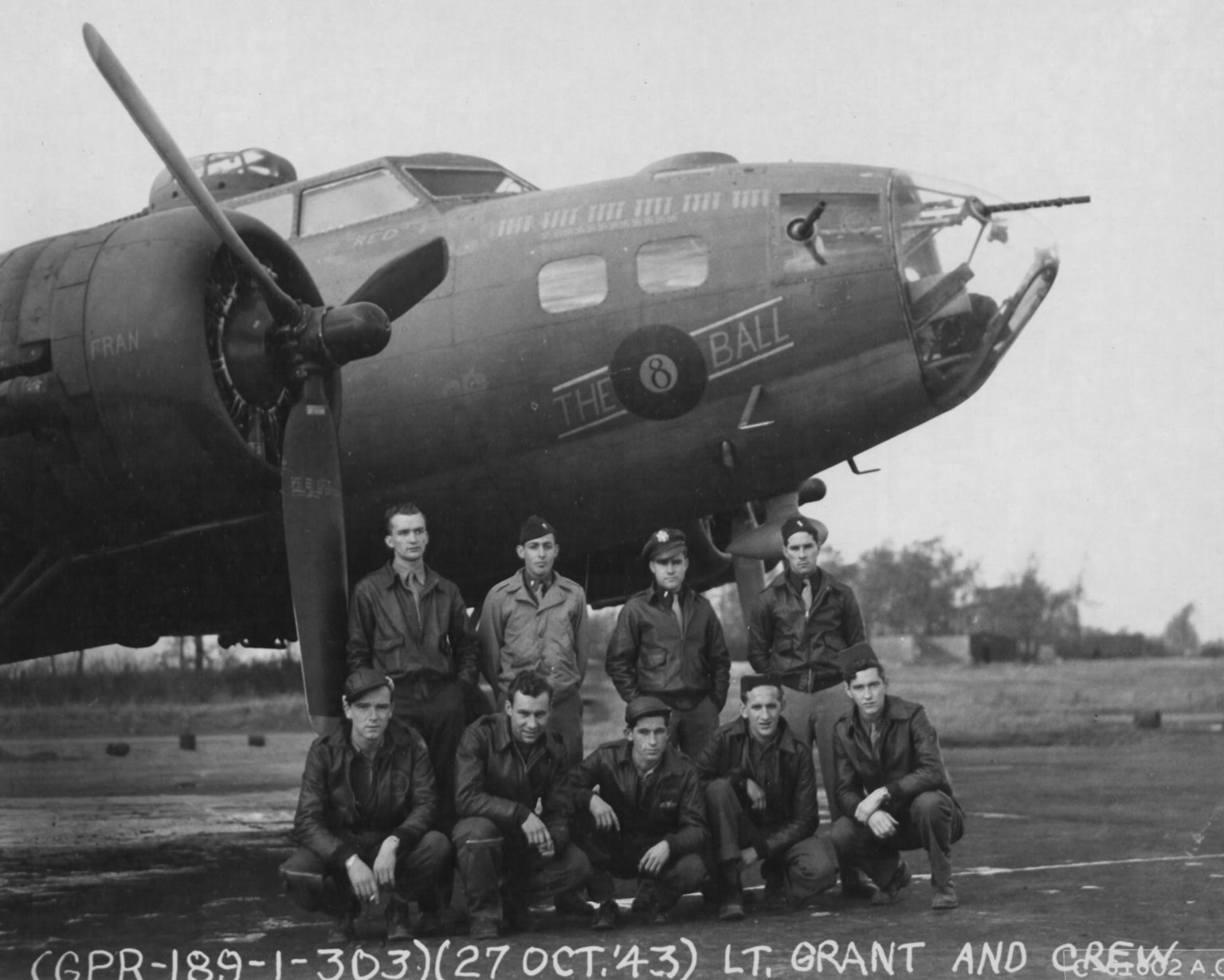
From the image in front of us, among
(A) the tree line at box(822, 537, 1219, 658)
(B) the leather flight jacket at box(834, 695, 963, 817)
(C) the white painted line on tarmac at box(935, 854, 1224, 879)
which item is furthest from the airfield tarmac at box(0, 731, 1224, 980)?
(A) the tree line at box(822, 537, 1219, 658)

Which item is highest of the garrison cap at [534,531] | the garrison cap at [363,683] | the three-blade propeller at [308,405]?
the three-blade propeller at [308,405]

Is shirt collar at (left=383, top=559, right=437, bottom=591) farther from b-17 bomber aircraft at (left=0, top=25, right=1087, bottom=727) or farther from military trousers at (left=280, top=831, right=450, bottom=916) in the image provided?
military trousers at (left=280, top=831, right=450, bottom=916)

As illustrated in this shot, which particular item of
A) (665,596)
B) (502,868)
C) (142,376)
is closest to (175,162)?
(142,376)

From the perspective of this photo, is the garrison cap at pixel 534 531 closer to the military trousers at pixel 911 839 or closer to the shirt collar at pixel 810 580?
the shirt collar at pixel 810 580

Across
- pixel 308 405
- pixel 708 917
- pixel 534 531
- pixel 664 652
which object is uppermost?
pixel 308 405

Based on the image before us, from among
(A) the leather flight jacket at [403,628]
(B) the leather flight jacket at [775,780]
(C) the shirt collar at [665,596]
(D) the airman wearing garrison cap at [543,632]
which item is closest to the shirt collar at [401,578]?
(A) the leather flight jacket at [403,628]

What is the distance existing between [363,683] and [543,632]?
1.26 m

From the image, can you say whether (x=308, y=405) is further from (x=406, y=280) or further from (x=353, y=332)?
(x=406, y=280)

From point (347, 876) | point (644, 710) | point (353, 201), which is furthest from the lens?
point (353, 201)

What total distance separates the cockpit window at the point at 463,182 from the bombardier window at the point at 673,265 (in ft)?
6.18

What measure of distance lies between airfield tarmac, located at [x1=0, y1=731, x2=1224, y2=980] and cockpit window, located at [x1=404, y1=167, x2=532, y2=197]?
505cm

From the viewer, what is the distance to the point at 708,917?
23.2 feet

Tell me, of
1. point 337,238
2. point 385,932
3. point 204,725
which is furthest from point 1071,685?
point 385,932

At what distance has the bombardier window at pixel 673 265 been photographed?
9.44m
